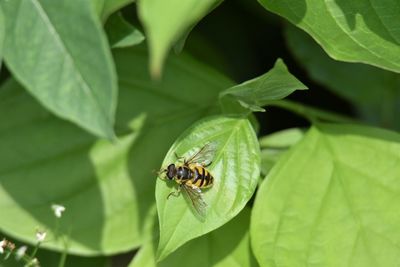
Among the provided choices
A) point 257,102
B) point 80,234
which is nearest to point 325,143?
point 257,102

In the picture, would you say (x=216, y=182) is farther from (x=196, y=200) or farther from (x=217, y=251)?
(x=217, y=251)


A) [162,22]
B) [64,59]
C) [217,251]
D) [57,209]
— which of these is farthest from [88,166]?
[162,22]

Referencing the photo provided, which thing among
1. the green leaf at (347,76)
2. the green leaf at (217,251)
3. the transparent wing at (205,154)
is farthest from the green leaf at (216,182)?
the green leaf at (347,76)

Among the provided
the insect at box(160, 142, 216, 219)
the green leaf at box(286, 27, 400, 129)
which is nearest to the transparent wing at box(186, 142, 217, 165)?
the insect at box(160, 142, 216, 219)

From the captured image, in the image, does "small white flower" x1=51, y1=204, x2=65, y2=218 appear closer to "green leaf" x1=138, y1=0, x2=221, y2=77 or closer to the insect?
the insect

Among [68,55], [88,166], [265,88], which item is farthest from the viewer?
[88,166]
